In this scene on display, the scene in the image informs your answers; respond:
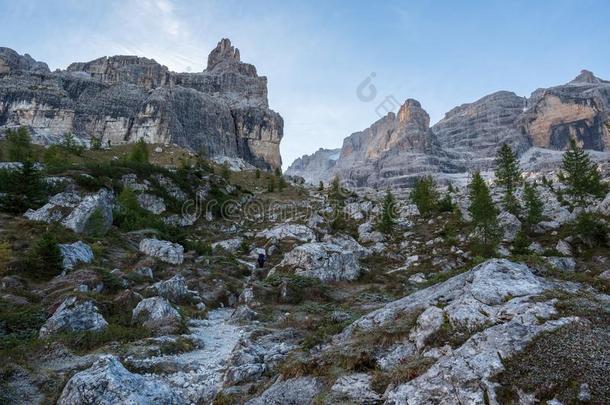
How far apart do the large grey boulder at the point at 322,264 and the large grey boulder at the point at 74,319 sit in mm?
15889

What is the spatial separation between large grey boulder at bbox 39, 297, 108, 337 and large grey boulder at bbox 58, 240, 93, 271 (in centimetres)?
865

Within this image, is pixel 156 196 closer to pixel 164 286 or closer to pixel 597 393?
pixel 164 286

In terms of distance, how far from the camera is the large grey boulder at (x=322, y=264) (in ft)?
97.2

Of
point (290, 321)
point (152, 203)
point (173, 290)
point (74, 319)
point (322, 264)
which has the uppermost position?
point (152, 203)

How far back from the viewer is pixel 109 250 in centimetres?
2998

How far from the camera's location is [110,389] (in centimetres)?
831

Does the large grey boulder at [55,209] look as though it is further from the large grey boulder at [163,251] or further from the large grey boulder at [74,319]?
the large grey boulder at [74,319]

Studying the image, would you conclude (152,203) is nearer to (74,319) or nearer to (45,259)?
(45,259)

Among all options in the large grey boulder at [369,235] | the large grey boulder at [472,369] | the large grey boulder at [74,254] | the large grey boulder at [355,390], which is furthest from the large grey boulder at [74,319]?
the large grey boulder at [369,235]

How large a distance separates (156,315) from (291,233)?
30.7 meters

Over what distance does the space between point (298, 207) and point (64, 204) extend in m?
42.1

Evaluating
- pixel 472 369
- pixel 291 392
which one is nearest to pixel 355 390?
pixel 291 392

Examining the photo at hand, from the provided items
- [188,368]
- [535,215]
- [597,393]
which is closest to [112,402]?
[188,368]

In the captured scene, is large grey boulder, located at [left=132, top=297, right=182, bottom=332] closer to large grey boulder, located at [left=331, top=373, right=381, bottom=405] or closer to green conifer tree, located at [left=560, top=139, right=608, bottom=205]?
large grey boulder, located at [left=331, top=373, right=381, bottom=405]
